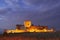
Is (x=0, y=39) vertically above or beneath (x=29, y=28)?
beneath

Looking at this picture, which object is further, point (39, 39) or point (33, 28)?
point (33, 28)

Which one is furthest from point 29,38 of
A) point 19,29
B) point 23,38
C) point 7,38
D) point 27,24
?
point 27,24

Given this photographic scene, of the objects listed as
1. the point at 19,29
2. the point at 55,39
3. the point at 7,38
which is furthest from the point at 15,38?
the point at 19,29

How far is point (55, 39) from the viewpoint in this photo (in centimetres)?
2527

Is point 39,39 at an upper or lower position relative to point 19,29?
lower

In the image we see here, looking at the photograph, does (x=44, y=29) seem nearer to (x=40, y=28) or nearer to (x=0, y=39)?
(x=40, y=28)

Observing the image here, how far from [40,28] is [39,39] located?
30.0 m

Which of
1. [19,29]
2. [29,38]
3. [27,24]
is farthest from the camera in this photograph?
[27,24]

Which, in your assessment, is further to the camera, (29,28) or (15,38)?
(29,28)

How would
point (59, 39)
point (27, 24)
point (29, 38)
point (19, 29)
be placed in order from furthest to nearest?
point (27, 24), point (19, 29), point (29, 38), point (59, 39)

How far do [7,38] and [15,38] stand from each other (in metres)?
1.55

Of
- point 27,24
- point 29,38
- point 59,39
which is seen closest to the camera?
point 59,39

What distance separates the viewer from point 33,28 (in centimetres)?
5447

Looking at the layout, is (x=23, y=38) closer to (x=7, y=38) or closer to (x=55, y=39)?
(x=7, y=38)
